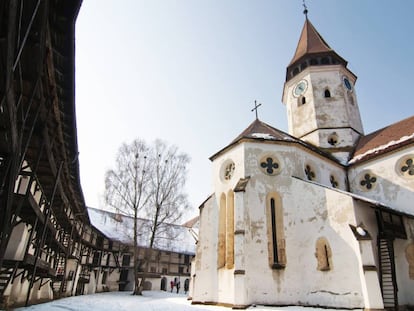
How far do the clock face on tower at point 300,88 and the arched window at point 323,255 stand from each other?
14.6 metres

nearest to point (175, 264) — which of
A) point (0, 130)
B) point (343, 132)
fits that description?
point (343, 132)

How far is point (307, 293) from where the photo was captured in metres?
13.2

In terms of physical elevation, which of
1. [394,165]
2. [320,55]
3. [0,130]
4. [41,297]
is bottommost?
[41,297]

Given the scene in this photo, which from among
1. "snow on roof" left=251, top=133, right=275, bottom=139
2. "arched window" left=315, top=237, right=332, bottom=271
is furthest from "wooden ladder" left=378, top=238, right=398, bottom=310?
"snow on roof" left=251, top=133, right=275, bottom=139

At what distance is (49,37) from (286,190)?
1306 centimetres

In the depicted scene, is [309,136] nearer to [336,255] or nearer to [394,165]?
[394,165]

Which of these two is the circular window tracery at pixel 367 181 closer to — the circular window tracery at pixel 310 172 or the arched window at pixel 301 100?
the circular window tracery at pixel 310 172

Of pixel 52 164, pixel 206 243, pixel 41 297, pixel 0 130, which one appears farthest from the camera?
pixel 41 297

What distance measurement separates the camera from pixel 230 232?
15.0 m

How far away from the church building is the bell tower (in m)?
2.46

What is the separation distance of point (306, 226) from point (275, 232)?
1566 mm

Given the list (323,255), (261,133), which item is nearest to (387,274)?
(323,255)

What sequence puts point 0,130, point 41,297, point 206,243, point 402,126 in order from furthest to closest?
1. point 402,126
2. point 41,297
3. point 206,243
4. point 0,130

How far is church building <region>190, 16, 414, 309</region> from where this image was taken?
40.9 ft
